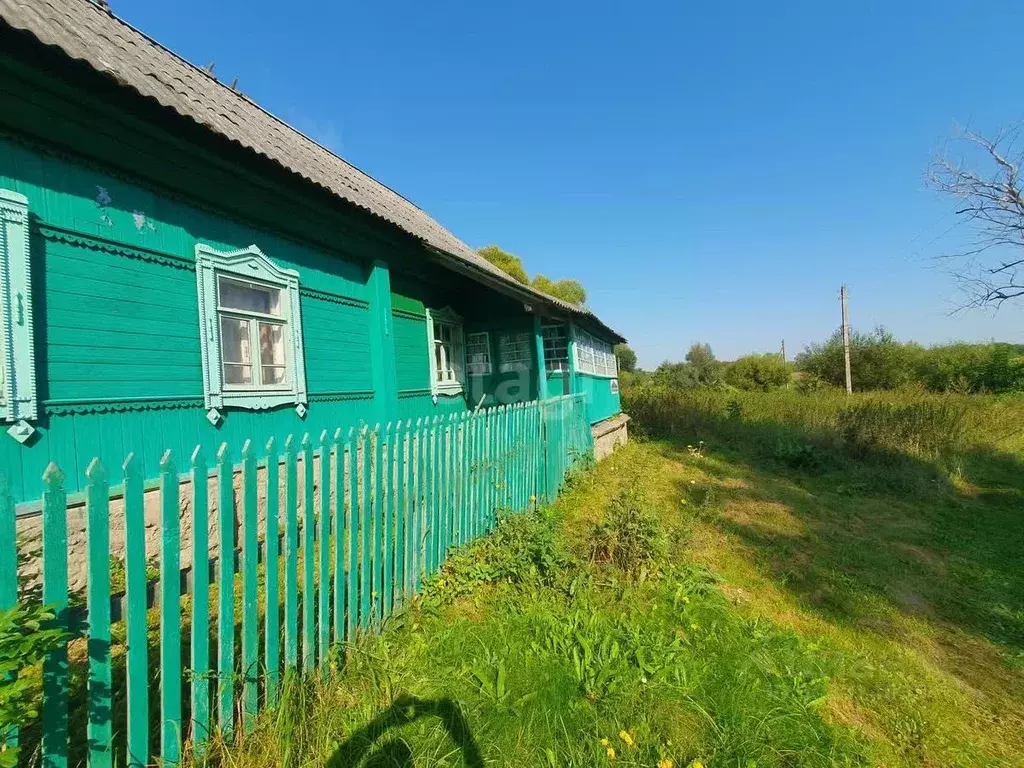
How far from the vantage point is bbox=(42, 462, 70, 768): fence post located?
1.30m

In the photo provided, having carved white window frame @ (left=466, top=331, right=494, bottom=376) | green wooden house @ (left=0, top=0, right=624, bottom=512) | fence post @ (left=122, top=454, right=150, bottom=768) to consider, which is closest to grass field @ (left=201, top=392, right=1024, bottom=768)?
fence post @ (left=122, top=454, right=150, bottom=768)

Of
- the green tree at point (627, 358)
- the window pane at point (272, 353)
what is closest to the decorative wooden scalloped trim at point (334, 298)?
the window pane at point (272, 353)

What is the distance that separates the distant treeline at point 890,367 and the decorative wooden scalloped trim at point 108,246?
23.1 m

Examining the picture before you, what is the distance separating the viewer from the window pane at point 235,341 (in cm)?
447

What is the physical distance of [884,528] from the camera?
559 centimetres

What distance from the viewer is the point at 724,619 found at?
3.21 metres

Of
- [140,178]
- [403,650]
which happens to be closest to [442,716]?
[403,650]

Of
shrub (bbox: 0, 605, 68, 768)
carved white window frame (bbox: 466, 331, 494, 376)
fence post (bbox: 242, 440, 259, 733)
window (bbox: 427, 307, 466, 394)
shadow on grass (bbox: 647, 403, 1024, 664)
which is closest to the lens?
shrub (bbox: 0, 605, 68, 768)

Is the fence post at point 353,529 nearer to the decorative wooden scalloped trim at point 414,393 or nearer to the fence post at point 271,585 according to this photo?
the fence post at point 271,585

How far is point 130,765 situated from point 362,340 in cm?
510

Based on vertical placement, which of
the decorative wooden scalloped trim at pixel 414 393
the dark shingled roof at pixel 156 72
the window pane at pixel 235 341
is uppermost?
the dark shingled roof at pixel 156 72

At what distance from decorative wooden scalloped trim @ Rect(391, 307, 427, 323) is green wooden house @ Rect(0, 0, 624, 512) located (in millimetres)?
344

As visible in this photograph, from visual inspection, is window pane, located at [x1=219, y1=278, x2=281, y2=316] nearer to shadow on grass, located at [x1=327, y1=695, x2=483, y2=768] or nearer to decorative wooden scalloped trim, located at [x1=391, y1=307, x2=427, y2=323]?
decorative wooden scalloped trim, located at [x1=391, y1=307, x2=427, y2=323]

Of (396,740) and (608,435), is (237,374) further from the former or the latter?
(608,435)
